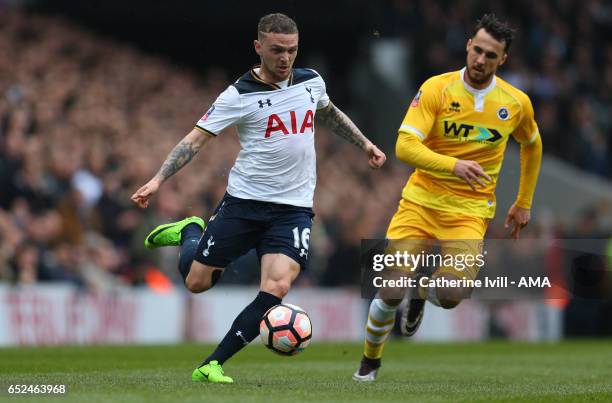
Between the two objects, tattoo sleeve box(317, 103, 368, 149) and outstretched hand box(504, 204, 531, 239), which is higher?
tattoo sleeve box(317, 103, 368, 149)

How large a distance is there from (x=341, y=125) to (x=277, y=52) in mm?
1197

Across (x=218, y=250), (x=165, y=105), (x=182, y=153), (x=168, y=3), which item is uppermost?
(x=168, y=3)

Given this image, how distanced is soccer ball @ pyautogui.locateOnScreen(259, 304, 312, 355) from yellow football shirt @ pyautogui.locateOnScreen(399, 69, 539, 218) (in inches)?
75.4

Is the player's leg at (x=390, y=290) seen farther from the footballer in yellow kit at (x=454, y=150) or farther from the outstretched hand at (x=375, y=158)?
the outstretched hand at (x=375, y=158)

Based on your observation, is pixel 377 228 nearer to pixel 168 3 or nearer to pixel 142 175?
pixel 142 175

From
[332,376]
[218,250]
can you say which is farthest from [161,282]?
[218,250]

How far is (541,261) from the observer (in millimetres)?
20328

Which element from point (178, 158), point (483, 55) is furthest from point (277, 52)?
point (483, 55)

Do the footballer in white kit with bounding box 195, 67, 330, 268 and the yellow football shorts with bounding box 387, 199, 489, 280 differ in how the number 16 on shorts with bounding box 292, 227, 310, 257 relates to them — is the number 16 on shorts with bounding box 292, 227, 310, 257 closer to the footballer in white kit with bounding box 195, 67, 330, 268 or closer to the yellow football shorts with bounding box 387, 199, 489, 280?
the footballer in white kit with bounding box 195, 67, 330, 268

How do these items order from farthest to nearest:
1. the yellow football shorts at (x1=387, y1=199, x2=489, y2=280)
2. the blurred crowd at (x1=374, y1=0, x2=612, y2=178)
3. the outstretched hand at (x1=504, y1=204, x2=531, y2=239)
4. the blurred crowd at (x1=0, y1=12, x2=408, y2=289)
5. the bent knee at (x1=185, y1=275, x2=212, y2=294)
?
the blurred crowd at (x1=374, y1=0, x2=612, y2=178) < the blurred crowd at (x1=0, y1=12, x2=408, y2=289) < the outstretched hand at (x1=504, y1=204, x2=531, y2=239) < the yellow football shorts at (x1=387, y1=199, x2=489, y2=280) < the bent knee at (x1=185, y1=275, x2=212, y2=294)

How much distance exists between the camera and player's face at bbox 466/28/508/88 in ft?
33.9

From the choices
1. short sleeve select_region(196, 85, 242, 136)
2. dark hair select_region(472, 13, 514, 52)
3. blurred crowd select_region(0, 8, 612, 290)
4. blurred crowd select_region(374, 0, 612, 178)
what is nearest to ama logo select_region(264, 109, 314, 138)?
short sleeve select_region(196, 85, 242, 136)

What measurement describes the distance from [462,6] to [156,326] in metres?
13.9

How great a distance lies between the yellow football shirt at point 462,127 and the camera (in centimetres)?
1059
